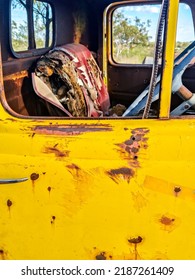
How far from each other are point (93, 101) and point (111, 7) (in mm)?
1043

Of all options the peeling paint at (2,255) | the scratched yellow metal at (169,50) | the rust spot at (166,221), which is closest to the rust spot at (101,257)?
the rust spot at (166,221)

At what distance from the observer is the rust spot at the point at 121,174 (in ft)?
4.97

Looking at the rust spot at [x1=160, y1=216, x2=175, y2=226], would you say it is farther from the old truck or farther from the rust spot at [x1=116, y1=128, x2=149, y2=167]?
the rust spot at [x1=116, y1=128, x2=149, y2=167]

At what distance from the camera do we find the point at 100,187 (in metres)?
1.52

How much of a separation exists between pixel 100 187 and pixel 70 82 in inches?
36.3

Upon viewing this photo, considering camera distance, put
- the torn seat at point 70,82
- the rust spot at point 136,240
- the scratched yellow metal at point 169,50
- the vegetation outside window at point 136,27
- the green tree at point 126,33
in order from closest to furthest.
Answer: the scratched yellow metal at point 169,50 → the rust spot at point 136,240 → the torn seat at point 70,82 → the vegetation outside window at point 136,27 → the green tree at point 126,33

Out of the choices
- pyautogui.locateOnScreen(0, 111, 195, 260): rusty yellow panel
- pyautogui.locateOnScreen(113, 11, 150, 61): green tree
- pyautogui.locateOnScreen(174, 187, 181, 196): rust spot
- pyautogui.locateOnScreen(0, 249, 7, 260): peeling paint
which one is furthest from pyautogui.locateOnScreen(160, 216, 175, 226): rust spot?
pyautogui.locateOnScreen(113, 11, 150, 61): green tree

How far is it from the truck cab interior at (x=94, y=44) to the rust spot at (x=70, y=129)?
0.12 meters

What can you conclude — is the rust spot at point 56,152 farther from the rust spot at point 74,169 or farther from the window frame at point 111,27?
the window frame at point 111,27

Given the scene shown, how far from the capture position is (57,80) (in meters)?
2.18

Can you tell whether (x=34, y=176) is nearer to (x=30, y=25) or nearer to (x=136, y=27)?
(x=30, y=25)

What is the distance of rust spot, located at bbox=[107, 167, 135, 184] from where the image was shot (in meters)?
1.51

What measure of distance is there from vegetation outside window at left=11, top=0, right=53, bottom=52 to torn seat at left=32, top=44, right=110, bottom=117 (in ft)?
0.38
